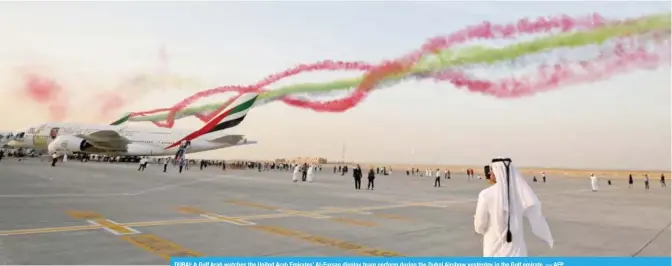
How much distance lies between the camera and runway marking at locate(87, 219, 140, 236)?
9.59 metres

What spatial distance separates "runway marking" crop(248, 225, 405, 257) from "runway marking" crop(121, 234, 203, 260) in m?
2.26

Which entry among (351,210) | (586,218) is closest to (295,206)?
(351,210)

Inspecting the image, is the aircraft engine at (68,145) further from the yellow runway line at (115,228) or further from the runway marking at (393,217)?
the runway marking at (393,217)

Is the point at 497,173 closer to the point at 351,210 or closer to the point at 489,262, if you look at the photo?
the point at 489,262

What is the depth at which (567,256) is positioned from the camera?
26.6 feet

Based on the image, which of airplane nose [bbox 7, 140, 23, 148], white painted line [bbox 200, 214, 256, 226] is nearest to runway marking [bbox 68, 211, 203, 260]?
white painted line [bbox 200, 214, 256, 226]

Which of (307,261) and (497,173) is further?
(307,261)

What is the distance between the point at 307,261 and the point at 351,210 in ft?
28.8

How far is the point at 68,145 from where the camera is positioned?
239 feet

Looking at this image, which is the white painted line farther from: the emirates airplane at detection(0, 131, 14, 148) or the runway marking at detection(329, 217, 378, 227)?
the emirates airplane at detection(0, 131, 14, 148)

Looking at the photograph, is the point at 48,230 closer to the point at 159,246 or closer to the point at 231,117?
the point at 159,246

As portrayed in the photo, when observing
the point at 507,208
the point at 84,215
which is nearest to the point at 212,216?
the point at 84,215

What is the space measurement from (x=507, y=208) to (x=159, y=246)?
6088mm

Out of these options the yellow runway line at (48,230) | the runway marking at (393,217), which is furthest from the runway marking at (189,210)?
the runway marking at (393,217)
